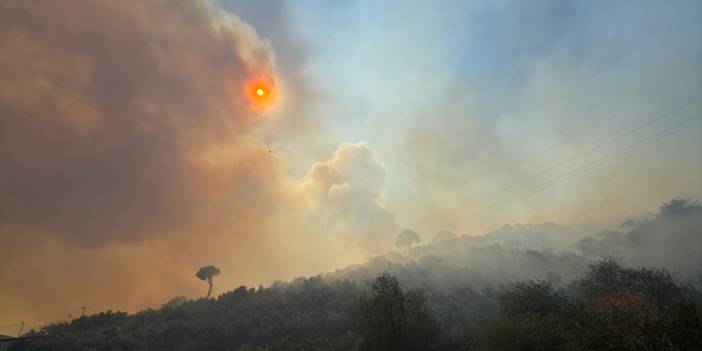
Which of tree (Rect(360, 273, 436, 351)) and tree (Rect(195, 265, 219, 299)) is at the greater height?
tree (Rect(195, 265, 219, 299))

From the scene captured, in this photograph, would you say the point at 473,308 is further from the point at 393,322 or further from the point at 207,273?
the point at 207,273

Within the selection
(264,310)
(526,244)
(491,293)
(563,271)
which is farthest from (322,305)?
(526,244)

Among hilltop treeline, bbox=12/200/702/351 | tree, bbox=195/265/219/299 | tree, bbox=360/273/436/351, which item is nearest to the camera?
hilltop treeline, bbox=12/200/702/351

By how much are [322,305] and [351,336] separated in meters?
36.4

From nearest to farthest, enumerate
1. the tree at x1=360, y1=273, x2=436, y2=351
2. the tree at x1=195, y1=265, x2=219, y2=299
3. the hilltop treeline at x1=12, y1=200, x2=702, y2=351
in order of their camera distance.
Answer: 1. the hilltop treeline at x1=12, y1=200, x2=702, y2=351
2. the tree at x1=360, y1=273, x2=436, y2=351
3. the tree at x1=195, y1=265, x2=219, y2=299

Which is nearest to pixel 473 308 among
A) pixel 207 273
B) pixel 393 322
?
pixel 393 322

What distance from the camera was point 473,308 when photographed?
87.4m

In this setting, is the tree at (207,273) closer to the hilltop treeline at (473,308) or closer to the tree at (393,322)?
the hilltop treeline at (473,308)

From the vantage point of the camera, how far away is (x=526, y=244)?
200m

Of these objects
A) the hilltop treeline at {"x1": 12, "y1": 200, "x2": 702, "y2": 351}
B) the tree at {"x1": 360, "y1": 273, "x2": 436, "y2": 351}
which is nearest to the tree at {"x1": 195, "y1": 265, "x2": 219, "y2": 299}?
the hilltop treeline at {"x1": 12, "y1": 200, "x2": 702, "y2": 351}

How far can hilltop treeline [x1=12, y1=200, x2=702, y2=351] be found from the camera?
124ft

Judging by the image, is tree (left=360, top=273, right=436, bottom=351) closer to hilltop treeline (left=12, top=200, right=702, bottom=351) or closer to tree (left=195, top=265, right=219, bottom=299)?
hilltop treeline (left=12, top=200, right=702, bottom=351)

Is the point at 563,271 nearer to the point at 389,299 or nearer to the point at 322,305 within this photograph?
the point at 322,305

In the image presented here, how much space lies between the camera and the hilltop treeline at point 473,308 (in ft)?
124
